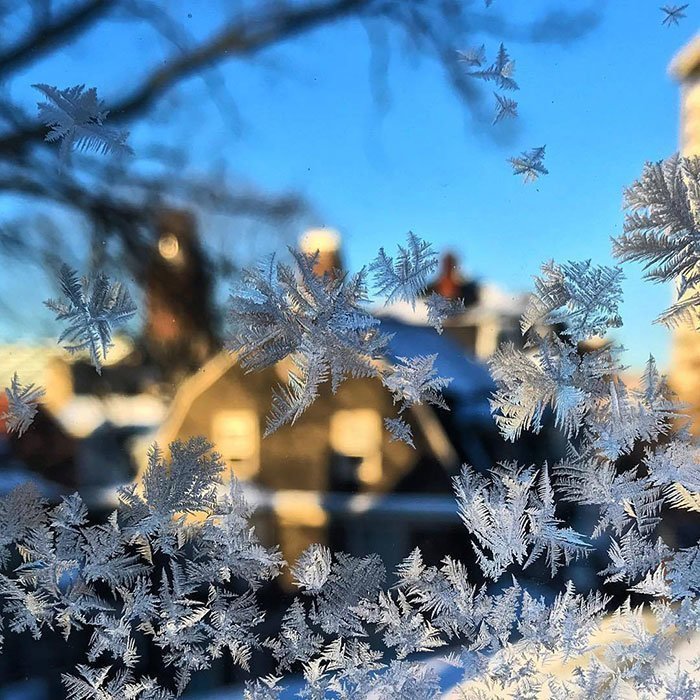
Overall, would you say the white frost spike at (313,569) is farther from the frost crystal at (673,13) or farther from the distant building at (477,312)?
the frost crystal at (673,13)

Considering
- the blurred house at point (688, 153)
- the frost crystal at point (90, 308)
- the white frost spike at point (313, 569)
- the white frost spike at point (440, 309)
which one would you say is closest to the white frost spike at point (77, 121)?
the frost crystal at point (90, 308)

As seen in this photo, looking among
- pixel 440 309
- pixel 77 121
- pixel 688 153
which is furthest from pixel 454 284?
pixel 77 121

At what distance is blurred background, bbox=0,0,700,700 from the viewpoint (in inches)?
19.4

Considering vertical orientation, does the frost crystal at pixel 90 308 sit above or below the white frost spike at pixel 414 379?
above

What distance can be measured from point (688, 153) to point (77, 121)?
22.5 inches

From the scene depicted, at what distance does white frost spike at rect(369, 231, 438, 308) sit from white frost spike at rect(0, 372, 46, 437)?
36 cm

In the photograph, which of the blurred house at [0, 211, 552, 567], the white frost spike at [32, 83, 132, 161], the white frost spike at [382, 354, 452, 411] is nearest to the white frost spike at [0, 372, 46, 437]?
the blurred house at [0, 211, 552, 567]

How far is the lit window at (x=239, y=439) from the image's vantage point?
504 mm

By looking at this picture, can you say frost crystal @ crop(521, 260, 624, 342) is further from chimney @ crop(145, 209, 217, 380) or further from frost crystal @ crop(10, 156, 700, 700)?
chimney @ crop(145, 209, 217, 380)

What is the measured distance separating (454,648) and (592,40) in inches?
23.9

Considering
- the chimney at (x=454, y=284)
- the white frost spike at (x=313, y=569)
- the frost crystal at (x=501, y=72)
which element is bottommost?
the white frost spike at (x=313, y=569)

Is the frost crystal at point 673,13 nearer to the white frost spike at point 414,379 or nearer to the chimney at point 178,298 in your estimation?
the white frost spike at point 414,379

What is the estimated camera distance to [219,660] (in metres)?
0.51

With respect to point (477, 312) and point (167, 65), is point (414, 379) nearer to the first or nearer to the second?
point (477, 312)
